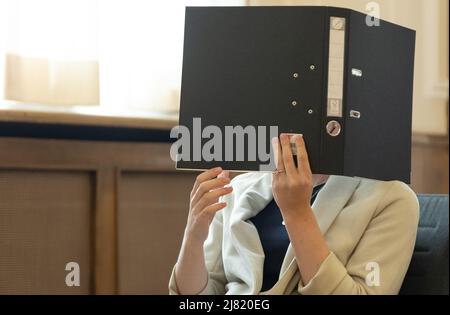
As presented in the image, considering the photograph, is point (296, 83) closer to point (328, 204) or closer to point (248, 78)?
point (248, 78)

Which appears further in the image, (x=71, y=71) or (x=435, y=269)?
(x=71, y=71)

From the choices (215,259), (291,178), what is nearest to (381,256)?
(291,178)

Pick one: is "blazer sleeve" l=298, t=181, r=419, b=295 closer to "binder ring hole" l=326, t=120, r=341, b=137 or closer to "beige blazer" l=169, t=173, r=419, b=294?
"beige blazer" l=169, t=173, r=419, b=294

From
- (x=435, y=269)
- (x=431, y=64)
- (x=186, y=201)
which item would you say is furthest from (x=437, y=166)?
(x=435, y=269)

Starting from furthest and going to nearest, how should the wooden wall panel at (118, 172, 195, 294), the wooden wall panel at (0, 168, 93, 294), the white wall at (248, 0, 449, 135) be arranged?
the white wall at (248, 0, 449, 135), the wooden wall panel at (118, 172, 195, 294), the wooden wall panel at (0, 168, 93, 294)

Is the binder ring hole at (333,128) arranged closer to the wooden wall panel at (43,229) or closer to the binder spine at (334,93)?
the binder spine at (334,93)

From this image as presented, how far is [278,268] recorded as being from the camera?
1.08m

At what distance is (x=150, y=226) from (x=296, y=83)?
72 cm

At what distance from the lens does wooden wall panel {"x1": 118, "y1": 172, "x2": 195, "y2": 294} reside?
5.11ft

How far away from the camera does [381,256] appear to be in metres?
1.01

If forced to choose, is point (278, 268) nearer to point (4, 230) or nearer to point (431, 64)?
point (4, 230)

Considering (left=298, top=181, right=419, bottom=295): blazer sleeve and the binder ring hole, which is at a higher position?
the binder ring hole

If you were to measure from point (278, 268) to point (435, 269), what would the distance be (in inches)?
9.4

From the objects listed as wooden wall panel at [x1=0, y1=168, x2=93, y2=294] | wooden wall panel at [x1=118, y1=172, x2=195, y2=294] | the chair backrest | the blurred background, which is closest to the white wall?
the blurred background
